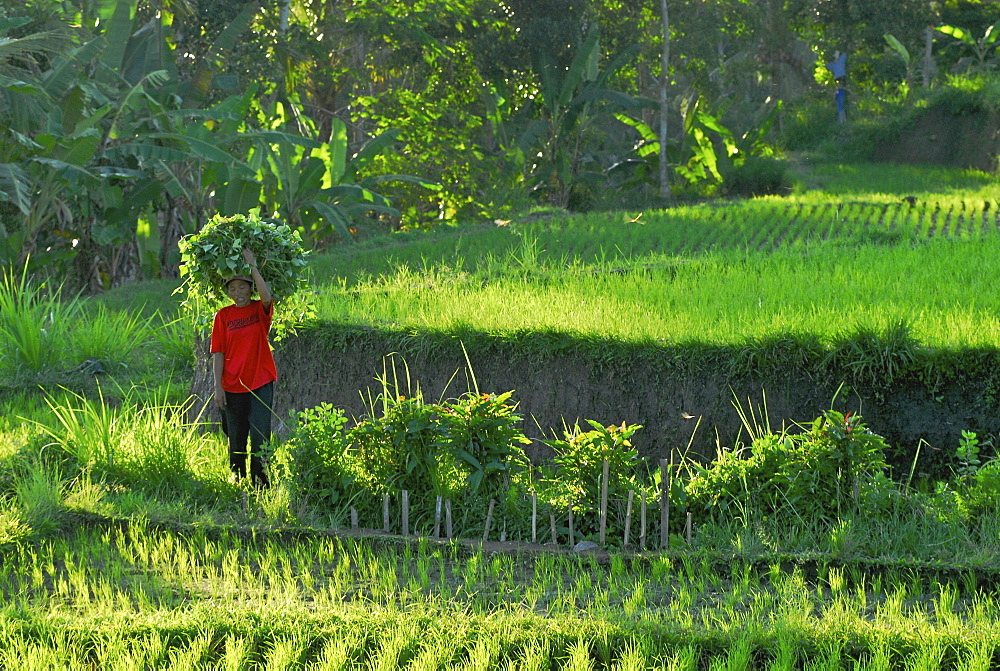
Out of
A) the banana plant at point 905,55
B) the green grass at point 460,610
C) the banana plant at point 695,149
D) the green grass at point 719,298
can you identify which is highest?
the banana plant at point 905,55

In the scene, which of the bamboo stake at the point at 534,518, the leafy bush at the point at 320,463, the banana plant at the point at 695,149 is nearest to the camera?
the bamboo stake at the point at 534,518

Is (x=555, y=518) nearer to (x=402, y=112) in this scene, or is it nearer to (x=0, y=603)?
(x=0, y=603)

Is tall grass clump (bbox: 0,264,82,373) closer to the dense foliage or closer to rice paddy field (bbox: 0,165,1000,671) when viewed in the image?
rice paddy field (bbox: 0,165,1000,671)

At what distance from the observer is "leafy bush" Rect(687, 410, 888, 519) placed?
4.81 m

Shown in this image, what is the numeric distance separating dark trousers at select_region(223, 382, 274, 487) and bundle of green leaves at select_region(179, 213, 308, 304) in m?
0.58

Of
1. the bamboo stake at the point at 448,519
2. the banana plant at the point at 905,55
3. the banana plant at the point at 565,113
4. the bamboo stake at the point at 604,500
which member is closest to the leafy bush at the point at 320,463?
the bamboo stake at the point at 448,519

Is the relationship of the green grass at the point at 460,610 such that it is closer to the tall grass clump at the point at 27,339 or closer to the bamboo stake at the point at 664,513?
the bamboo stake at the point at 664,513

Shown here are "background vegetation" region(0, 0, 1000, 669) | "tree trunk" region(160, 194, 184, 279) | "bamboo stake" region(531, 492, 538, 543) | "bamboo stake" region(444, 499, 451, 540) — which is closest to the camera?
"background vegetation" region(0, 0, 1000, 669)

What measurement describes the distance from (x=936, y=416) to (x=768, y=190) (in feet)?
40.0

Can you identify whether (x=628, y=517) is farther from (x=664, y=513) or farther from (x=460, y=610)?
(x=460, y=610)

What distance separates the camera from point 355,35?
2102 centimetres

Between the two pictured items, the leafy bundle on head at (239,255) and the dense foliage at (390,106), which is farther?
the dense foliage at (390,106)

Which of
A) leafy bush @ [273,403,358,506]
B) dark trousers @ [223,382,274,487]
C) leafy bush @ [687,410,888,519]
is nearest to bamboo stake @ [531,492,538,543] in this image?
leafy bush @ [687,410,888,519]

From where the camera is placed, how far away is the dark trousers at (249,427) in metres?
5.66
